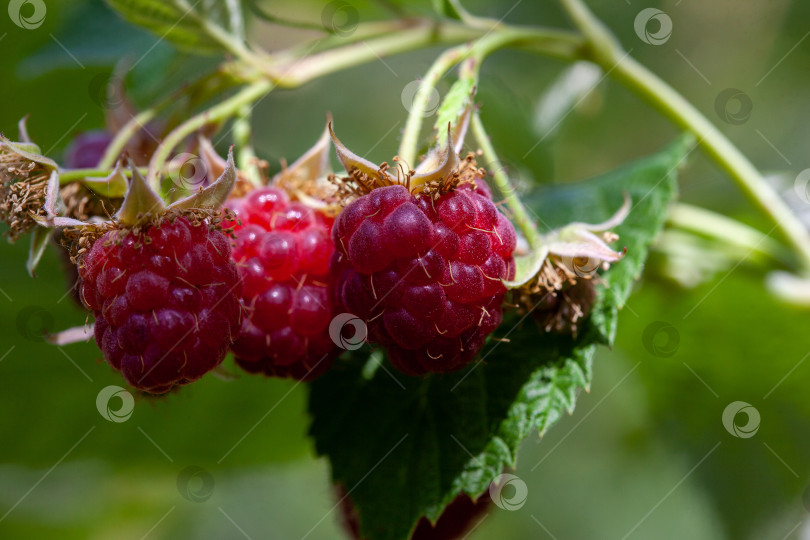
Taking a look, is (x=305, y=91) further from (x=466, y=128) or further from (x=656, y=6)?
(x=466, y=128)

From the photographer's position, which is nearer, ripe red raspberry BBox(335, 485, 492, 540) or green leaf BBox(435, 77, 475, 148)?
green leaf BBox(435, 77, 475, 148)

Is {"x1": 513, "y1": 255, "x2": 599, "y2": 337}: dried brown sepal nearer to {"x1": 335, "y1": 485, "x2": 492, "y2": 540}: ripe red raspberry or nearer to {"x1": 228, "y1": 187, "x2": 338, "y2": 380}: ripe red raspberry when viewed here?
{"x1": 228, "y1": 187, "x2": 338, "y2": 380}: ripe red raspberry

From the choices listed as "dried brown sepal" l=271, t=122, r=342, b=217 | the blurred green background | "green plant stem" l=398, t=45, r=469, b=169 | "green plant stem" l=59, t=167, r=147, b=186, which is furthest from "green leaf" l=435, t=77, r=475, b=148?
"green plant stem" l=59, t=167, r=147, b=186

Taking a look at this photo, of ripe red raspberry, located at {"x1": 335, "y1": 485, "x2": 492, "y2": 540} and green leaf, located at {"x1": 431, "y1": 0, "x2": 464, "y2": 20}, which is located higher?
green leaf, located at {"x1": 431, "y1": 0, "x2": 464, "y2": 20}

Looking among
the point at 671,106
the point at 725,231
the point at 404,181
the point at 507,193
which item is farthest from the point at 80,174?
the point at 725,231

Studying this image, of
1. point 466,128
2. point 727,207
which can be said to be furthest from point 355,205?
point 727,207

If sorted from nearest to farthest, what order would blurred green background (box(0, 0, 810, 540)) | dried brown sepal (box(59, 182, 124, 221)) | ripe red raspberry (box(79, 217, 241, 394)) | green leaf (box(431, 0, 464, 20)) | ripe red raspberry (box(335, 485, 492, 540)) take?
ripe red raspberry (box(79, 217, 241, 394))
dried brown sepal (box(59, 182, 124, 221))
green leaf (box(431, 0, 464, 20))
ripe red raspberry (box(335, 485, 492, 540))
blurred green background (box(0, 0, 810, 540))

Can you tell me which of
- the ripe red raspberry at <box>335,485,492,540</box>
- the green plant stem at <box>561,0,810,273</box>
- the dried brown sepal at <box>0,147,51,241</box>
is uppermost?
the green plant stem at <box>561,0,810,273</box>
